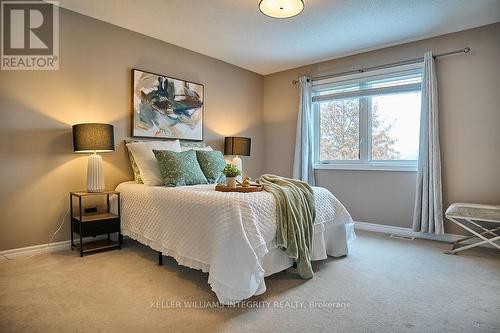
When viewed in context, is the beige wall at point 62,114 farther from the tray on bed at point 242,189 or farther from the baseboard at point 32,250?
the tray on bed at point 242,189

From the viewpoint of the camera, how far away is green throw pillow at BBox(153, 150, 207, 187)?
9.71ft

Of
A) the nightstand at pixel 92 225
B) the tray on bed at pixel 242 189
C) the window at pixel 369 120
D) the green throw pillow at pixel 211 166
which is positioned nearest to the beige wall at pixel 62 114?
the nightstand at pixel 92 225

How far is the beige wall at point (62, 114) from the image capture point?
2.76 m

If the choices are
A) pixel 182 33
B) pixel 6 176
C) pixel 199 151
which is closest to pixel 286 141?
pixel 199 151

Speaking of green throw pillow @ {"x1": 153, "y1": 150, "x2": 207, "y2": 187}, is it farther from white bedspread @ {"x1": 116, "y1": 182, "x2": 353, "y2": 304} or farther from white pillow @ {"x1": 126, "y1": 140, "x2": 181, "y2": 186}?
white bedspread @ {"x1": 116, "y1": 182, "x2": 353, "y2": 304}

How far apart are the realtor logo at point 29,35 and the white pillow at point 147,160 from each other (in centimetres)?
111

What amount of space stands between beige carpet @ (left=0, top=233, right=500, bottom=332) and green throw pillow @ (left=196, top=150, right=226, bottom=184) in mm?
1052

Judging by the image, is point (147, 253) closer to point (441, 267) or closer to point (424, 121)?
point (441, 267)

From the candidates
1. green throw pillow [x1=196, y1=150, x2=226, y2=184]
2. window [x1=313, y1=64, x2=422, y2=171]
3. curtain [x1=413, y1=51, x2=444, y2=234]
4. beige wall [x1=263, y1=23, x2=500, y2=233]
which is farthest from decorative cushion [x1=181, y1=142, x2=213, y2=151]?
curtain [x1=413, y1=51, x2=444, y2=234]

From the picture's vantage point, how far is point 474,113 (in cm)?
335

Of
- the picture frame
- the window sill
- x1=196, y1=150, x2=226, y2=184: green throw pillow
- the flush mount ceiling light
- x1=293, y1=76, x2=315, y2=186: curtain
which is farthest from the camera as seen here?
x1=293, y1=76, x2=315, y2=186: curtain

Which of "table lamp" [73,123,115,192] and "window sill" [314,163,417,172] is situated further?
"window sill" [314,163,417,172]

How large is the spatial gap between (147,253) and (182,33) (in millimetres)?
2567

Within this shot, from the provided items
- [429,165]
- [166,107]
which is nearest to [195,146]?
[166,107]
